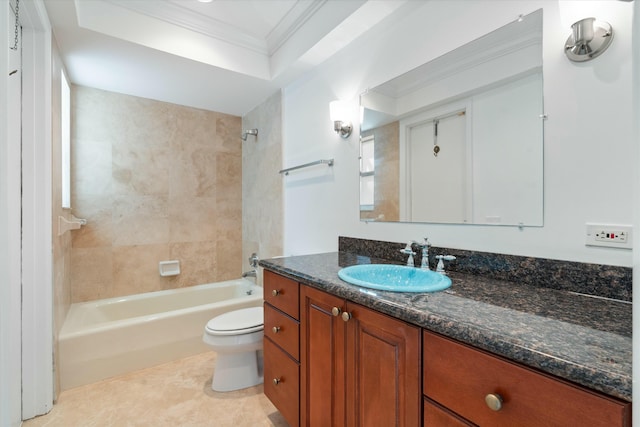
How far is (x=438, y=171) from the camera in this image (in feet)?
4.81

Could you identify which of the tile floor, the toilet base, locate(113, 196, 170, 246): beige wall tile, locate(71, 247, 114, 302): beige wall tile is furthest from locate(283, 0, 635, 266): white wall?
locate(71, 247, 114, 302): beige wall tile

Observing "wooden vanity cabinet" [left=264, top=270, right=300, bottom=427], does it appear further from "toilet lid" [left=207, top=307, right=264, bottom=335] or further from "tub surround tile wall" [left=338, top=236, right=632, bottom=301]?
"tub surround tile wall" [left=338, top=236, right=632, bottom=301]

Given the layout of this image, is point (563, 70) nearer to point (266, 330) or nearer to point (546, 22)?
point (546, 22)

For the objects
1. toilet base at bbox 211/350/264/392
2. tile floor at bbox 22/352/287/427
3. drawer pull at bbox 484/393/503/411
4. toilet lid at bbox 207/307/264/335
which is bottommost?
tile floor at bbox 22/352/287/427

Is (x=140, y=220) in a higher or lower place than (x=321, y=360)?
higher

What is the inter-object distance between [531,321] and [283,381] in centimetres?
115

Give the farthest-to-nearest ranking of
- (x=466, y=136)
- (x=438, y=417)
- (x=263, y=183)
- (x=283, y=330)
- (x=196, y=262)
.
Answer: (x=196, y=262), (x=263, y=183), (x=283, y=330), (x=466, y=136), (x=438, y=417)

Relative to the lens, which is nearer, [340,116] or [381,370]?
[381,370]

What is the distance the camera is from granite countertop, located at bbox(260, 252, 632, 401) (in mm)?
541

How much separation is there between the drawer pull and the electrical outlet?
68 cm

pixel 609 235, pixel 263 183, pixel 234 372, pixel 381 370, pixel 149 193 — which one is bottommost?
pixel 234 372

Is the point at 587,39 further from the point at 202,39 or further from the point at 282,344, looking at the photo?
the point at 202,39

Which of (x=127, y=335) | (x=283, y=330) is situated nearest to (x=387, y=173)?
(x=283, y=330)

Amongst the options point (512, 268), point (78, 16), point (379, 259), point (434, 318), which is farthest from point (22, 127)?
point (512, 268)
